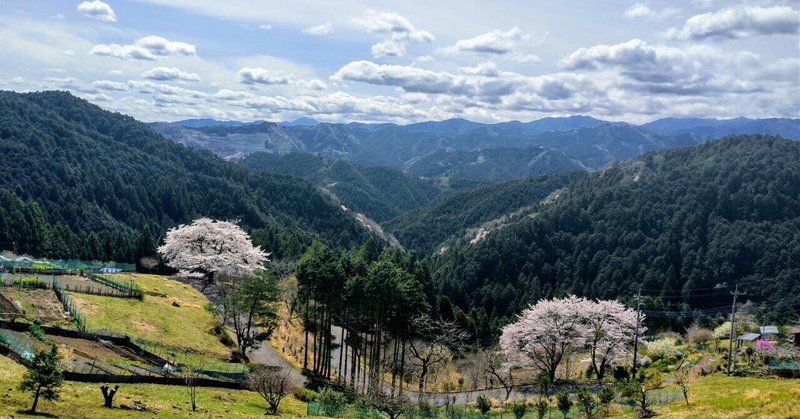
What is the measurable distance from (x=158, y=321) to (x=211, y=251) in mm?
19139

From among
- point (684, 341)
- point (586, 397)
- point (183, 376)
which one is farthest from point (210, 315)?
point (684, 341)

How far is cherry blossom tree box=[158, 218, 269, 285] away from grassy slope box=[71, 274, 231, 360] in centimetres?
825

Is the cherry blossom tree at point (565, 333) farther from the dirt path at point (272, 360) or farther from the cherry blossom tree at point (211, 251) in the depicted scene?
the cherry blossom tree at point (211, 251)

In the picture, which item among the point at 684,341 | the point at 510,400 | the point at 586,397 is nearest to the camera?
the point at 586,397

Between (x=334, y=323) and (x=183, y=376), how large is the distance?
126 feet

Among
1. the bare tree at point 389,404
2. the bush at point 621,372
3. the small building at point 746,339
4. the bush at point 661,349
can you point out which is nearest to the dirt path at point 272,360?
the bare tree at point 389,404

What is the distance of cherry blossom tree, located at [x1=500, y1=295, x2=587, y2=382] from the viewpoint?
179 ft

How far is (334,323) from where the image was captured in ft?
246

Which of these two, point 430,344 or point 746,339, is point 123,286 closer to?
point 430,344

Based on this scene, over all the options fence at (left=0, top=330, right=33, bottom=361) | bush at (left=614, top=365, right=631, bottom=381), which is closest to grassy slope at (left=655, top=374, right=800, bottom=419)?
Answer: bush at (left=614, top=365, right=631, bottom=381)

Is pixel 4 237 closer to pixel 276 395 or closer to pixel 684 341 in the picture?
pixel 276 395

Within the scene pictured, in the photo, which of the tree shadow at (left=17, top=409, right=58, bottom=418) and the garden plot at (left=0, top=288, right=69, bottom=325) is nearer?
the tree shadow at (left=17, top=409, right=58, bottom=418)

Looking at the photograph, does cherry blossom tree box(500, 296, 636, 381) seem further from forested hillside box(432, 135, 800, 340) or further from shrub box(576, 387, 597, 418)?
forested hillside box(432, 135, 800, 340)

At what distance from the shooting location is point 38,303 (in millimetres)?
45750
